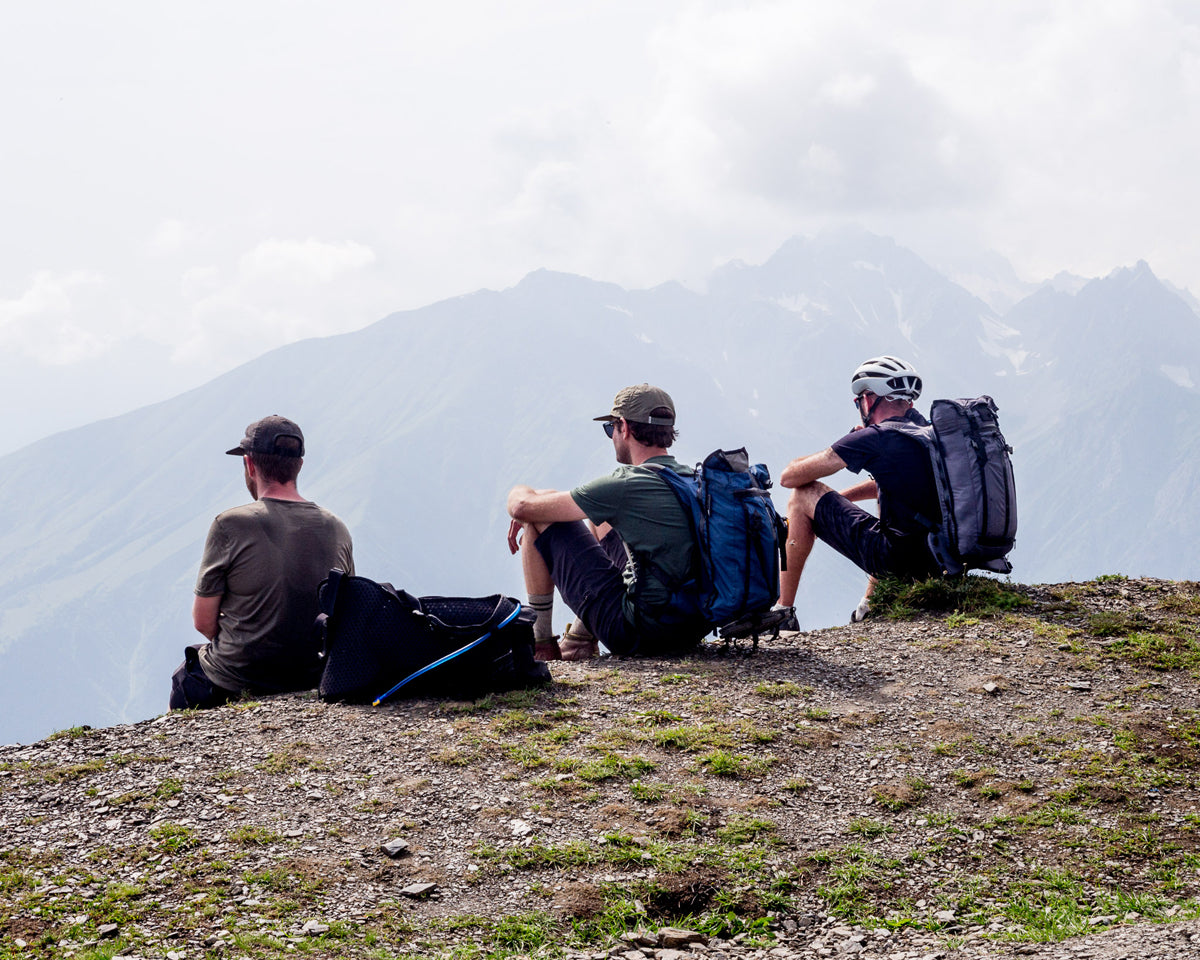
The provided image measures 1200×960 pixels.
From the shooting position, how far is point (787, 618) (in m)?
9.05

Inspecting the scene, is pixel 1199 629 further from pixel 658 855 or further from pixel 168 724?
pixel 168 724

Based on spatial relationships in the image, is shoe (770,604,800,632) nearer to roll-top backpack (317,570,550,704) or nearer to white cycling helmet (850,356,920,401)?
roll-top backpack (317,570,550,704)

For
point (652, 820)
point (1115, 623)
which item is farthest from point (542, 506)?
point (1115, 623)

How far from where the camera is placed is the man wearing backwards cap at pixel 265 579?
8180mm

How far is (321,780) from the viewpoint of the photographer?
643 cm

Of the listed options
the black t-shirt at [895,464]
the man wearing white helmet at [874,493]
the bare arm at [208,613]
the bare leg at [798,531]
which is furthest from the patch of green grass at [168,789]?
the black t-shirt at [895,464]

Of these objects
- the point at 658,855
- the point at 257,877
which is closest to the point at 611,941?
the point at 658,855

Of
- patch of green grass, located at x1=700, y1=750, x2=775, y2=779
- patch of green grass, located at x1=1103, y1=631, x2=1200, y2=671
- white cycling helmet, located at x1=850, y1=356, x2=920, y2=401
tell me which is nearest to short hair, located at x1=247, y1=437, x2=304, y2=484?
patch of green grass, located at x1=700, y1=750, x2=775, y2=779

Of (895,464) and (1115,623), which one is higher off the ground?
(895,464)

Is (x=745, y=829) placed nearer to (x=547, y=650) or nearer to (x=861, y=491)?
(x=547, y=650)

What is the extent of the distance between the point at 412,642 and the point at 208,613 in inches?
72.1

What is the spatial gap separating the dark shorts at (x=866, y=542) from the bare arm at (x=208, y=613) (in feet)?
18.4

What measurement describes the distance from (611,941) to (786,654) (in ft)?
15.2

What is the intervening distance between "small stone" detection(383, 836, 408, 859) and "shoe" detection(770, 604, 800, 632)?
4078 millimetres
